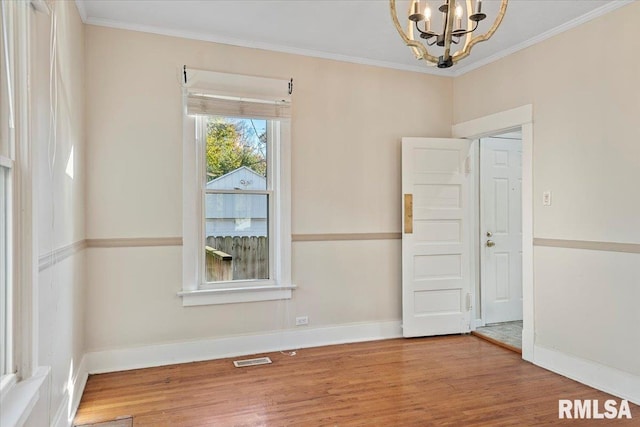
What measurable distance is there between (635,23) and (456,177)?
184 centimetres

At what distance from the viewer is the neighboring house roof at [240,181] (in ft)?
12.0

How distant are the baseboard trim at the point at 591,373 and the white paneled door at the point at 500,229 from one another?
1.19 metres

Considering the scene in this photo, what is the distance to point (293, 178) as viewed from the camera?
3818 mm

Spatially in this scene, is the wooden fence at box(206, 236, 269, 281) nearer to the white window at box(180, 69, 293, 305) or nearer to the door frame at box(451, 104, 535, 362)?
the white window at box(180, 69, 293, 305)

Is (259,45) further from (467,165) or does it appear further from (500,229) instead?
(500,229)

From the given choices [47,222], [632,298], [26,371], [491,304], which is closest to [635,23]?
[632,298]

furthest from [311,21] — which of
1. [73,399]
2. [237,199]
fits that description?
[73,399]

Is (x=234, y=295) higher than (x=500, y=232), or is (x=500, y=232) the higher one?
(x=500, y=232)

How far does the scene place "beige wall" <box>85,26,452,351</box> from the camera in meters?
3.29

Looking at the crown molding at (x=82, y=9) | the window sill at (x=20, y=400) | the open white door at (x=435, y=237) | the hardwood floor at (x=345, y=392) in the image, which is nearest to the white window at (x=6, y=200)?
the window sill at (x=20, y=400)

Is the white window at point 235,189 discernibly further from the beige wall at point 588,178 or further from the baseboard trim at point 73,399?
the beige wall at point 588,178

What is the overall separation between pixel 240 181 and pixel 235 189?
9 centimetres

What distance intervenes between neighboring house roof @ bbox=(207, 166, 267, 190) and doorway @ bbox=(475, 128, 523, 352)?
7.78ft

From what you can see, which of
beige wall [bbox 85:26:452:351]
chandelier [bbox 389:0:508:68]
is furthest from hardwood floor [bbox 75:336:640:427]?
chandelier [bbox 389:0:508:68]
